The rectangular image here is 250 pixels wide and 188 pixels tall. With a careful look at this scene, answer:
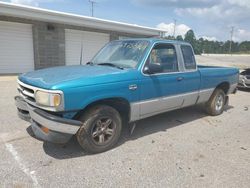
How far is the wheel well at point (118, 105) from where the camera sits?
3.78 m

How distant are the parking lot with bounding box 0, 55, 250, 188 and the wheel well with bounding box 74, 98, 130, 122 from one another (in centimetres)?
53

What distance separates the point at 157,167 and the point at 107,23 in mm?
13744

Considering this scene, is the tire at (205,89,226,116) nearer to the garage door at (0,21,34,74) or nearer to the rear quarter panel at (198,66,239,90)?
the rear quarter panel at (198,66,239,90)

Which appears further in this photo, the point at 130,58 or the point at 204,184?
the point at 130,58

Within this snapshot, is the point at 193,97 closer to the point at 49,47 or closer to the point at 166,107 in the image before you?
the point at 166,107

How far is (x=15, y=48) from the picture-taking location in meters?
13.2

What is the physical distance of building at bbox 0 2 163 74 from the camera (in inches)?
500

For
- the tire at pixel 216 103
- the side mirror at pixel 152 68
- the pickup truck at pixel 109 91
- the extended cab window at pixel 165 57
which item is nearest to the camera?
the pickup truck at pixel 109 91

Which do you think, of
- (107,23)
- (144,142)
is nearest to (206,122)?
(144,142)

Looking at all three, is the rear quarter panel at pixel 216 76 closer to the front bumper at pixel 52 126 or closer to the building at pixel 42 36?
the front bumper at pixel 52 126

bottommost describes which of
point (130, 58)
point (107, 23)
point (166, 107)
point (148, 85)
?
point (166, 107)

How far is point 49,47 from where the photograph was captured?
565 inches

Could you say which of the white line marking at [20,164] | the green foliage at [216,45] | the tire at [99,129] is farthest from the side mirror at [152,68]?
the green foliage at [216,45]

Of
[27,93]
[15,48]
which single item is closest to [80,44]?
[15,48]
